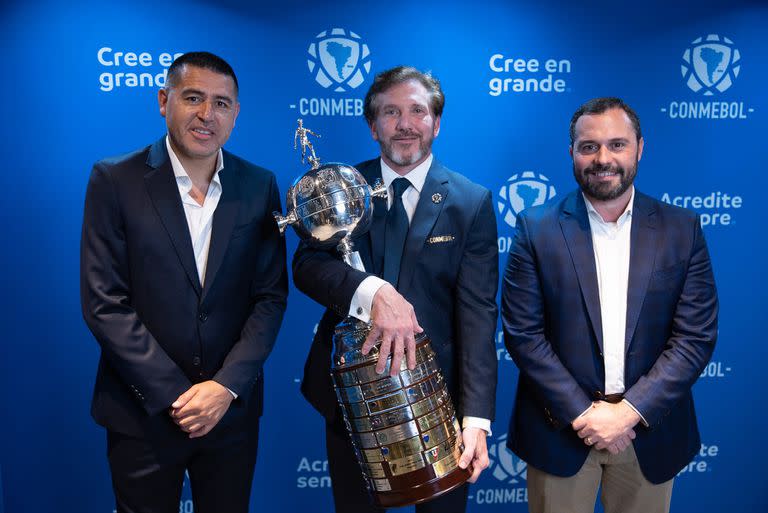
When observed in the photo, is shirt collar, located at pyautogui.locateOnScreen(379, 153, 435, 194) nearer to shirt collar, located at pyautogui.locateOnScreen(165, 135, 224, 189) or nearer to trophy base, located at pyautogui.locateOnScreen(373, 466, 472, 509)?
shirt collar, located at pyautogui.locateOnScreen(165, 135, 224, 189)

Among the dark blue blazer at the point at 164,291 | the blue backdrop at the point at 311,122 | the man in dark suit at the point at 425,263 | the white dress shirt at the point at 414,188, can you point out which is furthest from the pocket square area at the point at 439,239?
the blue backdrop at the point at 311,122

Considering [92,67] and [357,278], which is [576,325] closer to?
[357,278]

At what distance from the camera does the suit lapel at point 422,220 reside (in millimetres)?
2590

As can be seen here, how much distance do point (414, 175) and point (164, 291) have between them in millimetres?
968

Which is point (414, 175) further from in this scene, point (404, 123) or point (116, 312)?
point (116, 312)

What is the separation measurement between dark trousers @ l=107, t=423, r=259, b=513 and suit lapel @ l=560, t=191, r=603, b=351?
4.42 feet

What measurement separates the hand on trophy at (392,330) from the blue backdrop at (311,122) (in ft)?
5.39

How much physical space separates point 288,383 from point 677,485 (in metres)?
2.34

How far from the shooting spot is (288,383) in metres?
4.02

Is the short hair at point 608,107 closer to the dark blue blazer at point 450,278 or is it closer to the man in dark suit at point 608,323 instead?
the man in dark suit at point 608,323

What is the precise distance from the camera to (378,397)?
226 centimetres

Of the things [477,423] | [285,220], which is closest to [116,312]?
[285,220]

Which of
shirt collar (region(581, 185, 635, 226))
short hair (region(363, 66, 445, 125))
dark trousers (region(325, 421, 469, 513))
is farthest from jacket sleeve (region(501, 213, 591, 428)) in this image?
short hair (region(363, 66, 445, 125))

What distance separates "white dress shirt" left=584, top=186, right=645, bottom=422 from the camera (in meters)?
2.79
